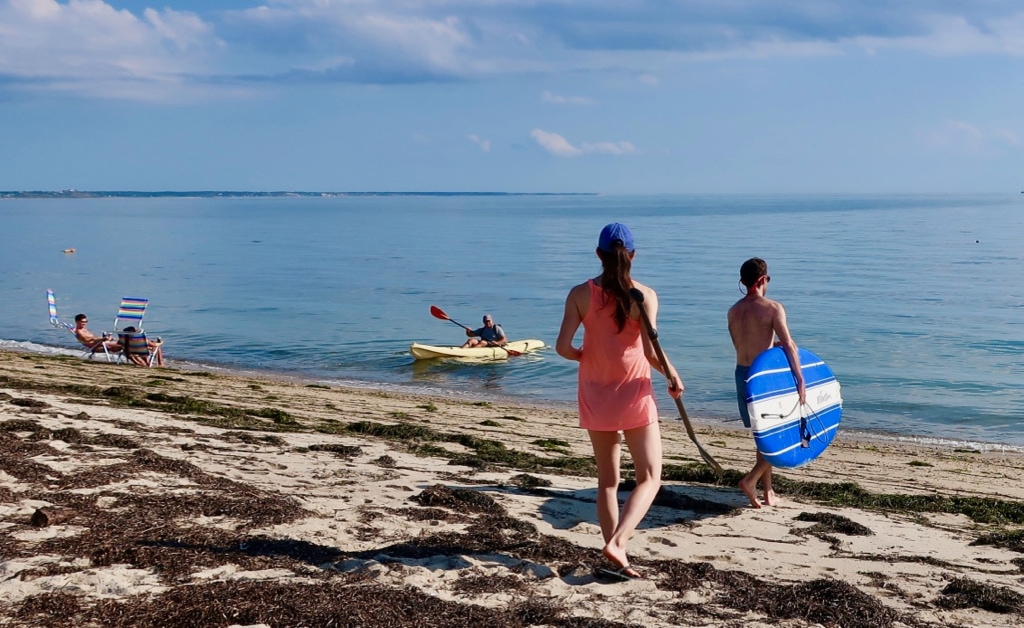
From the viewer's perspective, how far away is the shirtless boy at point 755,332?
6156 mm

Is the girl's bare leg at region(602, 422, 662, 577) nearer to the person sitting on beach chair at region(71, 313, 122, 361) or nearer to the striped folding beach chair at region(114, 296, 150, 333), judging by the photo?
the person sitting on beach chair at region(71, 313, 122, 361)

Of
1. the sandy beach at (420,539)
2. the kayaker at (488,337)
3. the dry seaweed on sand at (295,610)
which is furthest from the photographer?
the kayaker at (488,337)

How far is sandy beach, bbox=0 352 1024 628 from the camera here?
4.21m

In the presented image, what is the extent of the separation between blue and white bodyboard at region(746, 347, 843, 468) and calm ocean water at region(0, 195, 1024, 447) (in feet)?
26.5

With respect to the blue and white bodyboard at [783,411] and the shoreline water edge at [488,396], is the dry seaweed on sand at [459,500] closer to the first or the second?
the blue and white bodyboard at [783,411]

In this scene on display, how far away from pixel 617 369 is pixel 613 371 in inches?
0.8

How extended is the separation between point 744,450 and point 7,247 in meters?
65.1

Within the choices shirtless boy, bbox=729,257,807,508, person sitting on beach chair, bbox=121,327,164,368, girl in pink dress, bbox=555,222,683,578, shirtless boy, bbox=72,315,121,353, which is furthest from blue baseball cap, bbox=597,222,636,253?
shirtless boy, bbox=72,315,121,353

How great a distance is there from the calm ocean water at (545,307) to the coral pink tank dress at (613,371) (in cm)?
1067

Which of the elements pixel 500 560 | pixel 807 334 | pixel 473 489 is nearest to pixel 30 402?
pixel 473 489

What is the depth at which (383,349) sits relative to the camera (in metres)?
23.1

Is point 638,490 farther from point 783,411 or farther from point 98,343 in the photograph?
point 98,343

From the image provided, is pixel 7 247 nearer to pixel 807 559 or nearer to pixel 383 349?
pixel 383 349

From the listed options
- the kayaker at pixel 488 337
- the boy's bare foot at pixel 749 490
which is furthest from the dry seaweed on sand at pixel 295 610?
the kayaker at pixel 488 337
